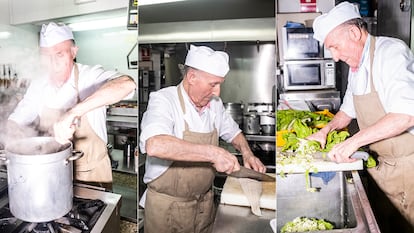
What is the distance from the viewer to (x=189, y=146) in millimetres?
1193

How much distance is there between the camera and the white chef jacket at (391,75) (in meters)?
1.22

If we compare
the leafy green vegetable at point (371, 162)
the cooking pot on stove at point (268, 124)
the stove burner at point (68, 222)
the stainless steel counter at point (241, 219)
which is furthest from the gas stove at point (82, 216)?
the leafy green vegetable at point (371, 162)

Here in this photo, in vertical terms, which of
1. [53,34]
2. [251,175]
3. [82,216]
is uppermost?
[53,34]

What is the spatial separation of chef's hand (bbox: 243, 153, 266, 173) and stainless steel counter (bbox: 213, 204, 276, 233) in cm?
17

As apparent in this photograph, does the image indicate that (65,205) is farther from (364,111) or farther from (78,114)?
(364,111)

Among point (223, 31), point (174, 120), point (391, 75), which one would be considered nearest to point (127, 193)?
point (174, 120)

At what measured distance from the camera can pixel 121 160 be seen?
1.31 metres

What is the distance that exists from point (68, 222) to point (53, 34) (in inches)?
26.9

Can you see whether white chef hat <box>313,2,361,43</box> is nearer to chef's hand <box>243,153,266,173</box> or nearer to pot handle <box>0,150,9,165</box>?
chef's hand <box>243,153,266,173</box>

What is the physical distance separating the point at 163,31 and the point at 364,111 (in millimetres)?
851

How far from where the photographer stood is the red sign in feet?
4.51

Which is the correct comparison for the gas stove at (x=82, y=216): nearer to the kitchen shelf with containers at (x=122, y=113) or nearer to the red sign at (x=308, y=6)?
the kitchen shelf with containers at (x=122, y=113)

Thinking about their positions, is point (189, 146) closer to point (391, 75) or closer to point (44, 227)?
point (44, 227)

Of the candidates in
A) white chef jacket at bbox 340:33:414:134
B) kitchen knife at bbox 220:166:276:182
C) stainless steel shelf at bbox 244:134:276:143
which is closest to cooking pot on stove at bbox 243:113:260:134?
stainless steel shelf at bbox 244:134:276:143
